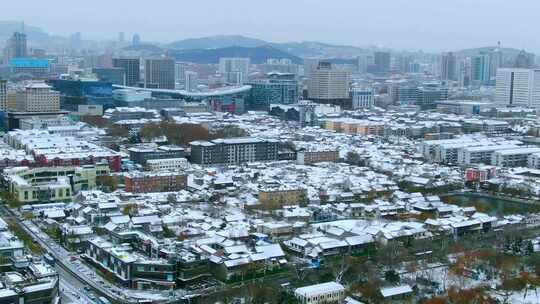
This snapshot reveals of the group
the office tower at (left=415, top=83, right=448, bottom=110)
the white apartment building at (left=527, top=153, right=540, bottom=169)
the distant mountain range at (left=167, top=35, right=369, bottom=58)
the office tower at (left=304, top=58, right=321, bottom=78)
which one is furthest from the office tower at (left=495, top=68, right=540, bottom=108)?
the distant mountain range at (left=167, top=35, right=369, bottom=58)

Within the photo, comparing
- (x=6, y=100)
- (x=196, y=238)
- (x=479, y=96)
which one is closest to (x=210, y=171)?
(x=196, y=238)

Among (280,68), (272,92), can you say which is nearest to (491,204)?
(272,92)

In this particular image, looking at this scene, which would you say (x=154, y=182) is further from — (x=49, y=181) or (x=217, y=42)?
(x=217, y=42)

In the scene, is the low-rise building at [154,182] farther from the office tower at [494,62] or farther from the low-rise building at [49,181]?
the office tower at [494,62]

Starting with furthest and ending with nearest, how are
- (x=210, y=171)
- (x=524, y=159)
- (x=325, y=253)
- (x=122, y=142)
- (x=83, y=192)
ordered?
1. (x=122, y=142)
2. (x=524, y=159)
3. (x=210, y=171)
4. (x=83, y=192)
5. (x=325, y=253)

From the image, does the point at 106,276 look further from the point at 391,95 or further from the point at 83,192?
the point at 391,95

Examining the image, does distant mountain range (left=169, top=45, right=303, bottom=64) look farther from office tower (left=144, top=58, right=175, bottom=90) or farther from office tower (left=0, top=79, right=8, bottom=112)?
office tower (left=0, top=79, right=8, bottom=112)
